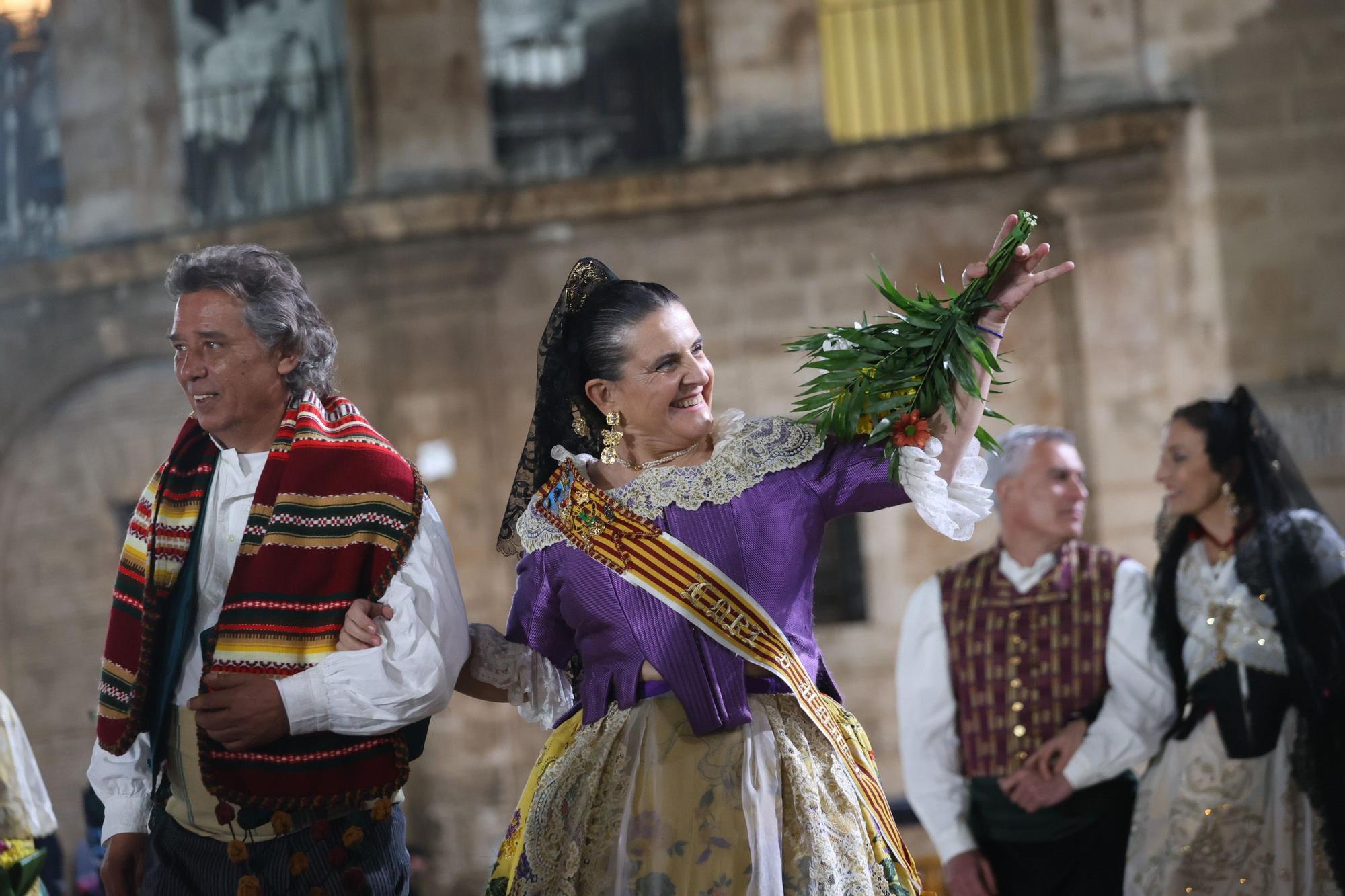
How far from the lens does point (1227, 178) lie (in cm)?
823

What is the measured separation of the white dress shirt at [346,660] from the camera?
2.80 metres

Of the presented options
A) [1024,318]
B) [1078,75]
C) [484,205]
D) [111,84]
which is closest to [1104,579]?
[1024,318]

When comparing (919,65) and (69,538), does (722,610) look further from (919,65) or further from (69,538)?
(69,538)

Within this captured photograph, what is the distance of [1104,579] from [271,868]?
2814 mm

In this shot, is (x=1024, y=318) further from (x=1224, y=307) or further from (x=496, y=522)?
(x=496, y=522)

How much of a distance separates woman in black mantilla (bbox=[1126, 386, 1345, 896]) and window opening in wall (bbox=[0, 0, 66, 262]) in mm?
7526

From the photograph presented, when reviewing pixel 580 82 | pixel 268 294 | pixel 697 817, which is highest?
pixel 580 82

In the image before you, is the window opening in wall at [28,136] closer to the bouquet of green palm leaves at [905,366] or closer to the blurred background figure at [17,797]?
the blurred background figure at [17,797]

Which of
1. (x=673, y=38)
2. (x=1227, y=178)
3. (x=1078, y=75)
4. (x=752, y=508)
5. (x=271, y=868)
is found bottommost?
(x=271, y=868)

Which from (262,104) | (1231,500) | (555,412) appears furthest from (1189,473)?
(262,104)

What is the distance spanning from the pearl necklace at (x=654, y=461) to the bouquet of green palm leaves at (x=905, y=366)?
23cm

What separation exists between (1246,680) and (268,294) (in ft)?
9.56

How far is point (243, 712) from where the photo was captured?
2.78 m

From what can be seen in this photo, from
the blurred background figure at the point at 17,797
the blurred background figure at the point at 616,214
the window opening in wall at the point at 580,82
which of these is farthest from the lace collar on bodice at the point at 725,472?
the window opening in wall at the point at 580,82
